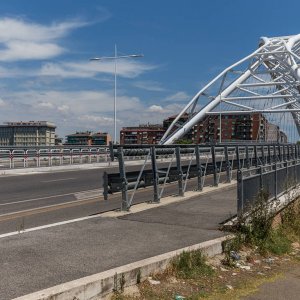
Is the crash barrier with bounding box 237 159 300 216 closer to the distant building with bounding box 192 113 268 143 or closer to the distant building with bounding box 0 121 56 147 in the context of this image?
the distant building with bounding box 0 121 56 147

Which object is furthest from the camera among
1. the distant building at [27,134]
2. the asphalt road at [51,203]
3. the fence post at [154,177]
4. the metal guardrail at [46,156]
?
the distant building at [27,134]

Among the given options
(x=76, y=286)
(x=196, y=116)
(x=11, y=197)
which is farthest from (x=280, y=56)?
(x=76, y=286)

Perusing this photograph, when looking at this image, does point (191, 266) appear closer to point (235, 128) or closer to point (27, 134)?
point (27, 134)

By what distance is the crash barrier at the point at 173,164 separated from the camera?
11211 mm

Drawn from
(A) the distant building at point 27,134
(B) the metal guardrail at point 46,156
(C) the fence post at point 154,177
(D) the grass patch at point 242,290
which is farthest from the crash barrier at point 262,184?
(A) the distant building at point 27,134

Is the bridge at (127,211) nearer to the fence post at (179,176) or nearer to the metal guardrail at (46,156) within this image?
the fence post at (179,176)

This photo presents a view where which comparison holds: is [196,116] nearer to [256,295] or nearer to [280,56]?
[280,56]

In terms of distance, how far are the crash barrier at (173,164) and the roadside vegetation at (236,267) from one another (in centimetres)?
320

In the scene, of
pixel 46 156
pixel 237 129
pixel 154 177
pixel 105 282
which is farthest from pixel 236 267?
pixel 237 129

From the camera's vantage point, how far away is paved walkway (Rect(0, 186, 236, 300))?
589 cm

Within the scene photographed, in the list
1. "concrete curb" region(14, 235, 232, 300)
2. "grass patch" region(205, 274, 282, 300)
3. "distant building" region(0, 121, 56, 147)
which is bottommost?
"grass patch" region(205, 274, 282, 300)

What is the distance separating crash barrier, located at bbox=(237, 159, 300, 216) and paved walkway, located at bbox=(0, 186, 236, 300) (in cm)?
75

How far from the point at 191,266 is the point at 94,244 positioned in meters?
1.65

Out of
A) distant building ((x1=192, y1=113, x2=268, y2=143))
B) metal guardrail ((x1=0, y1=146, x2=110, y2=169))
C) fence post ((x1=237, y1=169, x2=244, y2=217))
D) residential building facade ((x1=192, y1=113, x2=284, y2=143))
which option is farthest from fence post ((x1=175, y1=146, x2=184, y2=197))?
distant building ((x1=192, y1=113, x2=268, y2=143))
